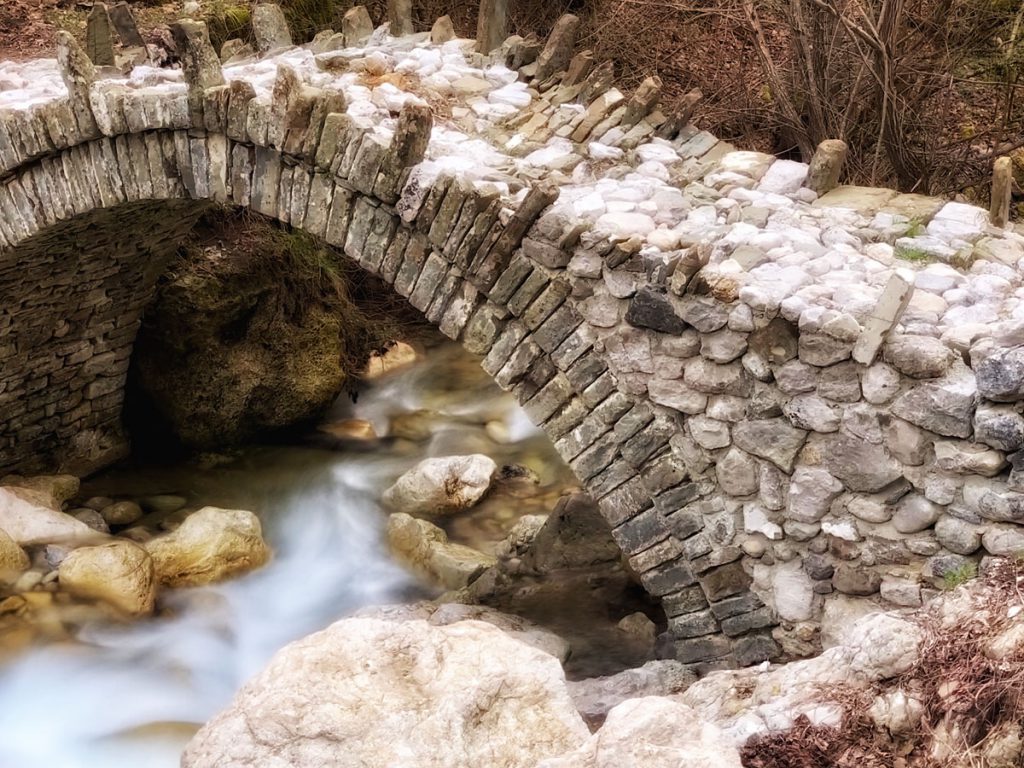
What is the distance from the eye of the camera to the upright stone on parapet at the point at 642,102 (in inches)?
196

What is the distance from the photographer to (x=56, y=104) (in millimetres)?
5516

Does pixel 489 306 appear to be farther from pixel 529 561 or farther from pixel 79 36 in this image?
pixel 79 36

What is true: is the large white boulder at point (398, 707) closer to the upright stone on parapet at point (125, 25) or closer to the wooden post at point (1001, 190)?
the wooden post at point (1001, 190)

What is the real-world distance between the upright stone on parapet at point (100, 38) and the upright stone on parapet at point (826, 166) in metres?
3.98

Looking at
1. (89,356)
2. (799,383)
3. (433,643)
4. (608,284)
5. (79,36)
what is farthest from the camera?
(79,36)

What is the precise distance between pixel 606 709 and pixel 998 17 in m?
4.24

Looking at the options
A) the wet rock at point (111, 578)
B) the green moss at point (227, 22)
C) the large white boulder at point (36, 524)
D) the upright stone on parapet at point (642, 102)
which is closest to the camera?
the upright stone on parapet at point (642, 102)

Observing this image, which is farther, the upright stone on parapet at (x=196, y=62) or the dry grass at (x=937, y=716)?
the upright stone on parapet at (x=196, y=62)

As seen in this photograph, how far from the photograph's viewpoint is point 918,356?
3.48 meters

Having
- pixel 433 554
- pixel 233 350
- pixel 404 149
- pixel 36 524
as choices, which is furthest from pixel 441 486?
pixel 404 149

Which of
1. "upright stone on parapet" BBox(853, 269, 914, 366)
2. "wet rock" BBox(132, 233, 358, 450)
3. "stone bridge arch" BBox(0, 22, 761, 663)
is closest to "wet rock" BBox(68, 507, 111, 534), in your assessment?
"wet rock" BBox(132, 233, 358, 450)

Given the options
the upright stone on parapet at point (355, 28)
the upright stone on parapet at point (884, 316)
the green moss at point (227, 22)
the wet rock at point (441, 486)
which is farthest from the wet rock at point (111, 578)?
the upright stone on parapet at point (884, 316)

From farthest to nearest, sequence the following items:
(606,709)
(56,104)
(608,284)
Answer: (56,104) < (606,709) < (608,284)

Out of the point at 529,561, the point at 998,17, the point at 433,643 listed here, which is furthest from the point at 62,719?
the point at 998,17
